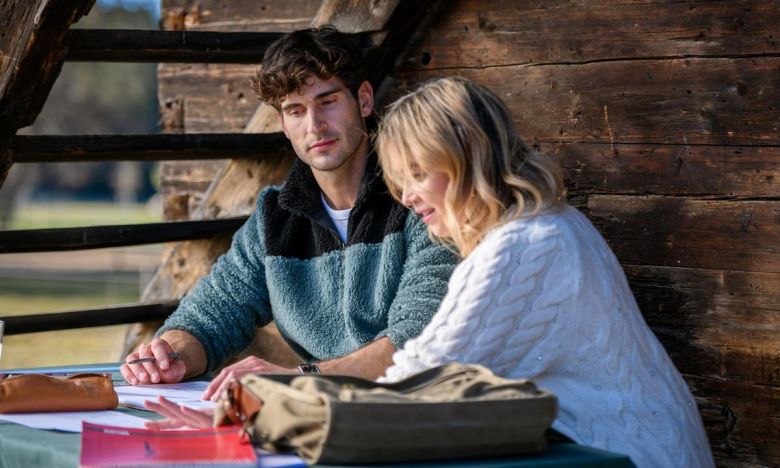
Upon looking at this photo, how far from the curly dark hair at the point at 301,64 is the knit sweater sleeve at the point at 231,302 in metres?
0.39

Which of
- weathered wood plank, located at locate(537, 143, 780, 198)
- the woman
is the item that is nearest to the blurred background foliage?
weathered wood plank, located at locate(537, 143, 780, 198)

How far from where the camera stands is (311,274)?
11.2ft

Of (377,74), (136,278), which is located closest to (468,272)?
(377,74)

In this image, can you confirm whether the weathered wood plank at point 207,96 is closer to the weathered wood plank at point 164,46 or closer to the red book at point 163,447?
the weathered wood plank at point 164,46

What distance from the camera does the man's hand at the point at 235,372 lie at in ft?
8.61

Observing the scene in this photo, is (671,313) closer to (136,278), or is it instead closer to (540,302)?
(540,302)

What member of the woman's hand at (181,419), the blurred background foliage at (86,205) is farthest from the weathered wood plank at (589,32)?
the blurred background foliage at (86,205)

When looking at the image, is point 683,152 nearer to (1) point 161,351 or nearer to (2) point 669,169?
(2) point 669,169

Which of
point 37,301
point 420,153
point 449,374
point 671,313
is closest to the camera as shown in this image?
point 449,374

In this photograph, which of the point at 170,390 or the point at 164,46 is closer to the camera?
the point at 170,390

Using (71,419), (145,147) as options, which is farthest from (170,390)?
(145,147)

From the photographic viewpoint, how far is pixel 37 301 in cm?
1973

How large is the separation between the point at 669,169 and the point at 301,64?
1.02 m

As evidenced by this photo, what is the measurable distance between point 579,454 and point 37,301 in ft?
61.4
